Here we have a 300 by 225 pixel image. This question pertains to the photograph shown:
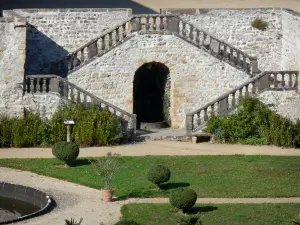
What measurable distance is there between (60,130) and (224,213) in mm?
11253

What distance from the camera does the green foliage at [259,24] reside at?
167ft

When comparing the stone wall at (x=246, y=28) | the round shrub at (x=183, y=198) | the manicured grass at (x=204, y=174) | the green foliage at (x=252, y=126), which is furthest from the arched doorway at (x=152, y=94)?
the round shrub at (x=183, y=198)

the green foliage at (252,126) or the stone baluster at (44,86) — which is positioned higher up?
the stone baluster at (44,86)

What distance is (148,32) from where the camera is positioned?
49094mm

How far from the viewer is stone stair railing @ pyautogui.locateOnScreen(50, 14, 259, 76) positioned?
49.0 metres

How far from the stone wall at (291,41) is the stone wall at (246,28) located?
17.1 inches

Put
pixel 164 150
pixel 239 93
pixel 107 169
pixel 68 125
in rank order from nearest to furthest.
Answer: pixel 107 169 < pixel 68 125 < pixel 164 150 < pixel 239 93

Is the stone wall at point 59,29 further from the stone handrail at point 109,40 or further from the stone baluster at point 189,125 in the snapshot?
the stone baluster at point 189,125

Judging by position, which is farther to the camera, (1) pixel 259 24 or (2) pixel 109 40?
(1) pixel 259 24

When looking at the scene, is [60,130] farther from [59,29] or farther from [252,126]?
[252,126]

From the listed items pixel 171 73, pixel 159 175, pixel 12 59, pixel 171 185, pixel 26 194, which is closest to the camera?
pixel 26 194

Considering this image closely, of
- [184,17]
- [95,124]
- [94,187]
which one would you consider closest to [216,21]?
[184,17]

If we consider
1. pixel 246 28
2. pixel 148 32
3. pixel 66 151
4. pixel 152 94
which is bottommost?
pixel 66 151

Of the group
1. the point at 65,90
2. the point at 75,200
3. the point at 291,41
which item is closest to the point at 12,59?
the point at 65,90
